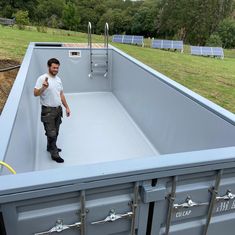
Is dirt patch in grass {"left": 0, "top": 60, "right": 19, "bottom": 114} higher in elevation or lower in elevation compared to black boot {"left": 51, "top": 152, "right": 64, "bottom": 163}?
higher

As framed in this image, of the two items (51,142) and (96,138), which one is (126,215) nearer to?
(51,142)

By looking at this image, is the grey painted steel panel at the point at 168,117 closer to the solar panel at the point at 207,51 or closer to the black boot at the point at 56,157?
the black boot at the point at 56,157

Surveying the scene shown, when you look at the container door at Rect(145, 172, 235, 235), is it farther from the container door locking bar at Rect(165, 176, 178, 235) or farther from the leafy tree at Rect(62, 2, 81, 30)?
the leafy tree at Rect(62, 2, 81, 30)

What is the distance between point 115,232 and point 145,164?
0.55 metres

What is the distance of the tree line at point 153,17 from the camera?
4447cm

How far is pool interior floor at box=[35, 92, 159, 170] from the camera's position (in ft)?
14.4

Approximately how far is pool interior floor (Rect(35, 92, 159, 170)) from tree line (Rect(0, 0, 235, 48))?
2915 centimetres

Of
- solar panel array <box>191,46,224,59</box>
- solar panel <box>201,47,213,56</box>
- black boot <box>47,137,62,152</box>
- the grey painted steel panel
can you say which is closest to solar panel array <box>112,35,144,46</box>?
solar panel array <box>191,46,224,59</box>

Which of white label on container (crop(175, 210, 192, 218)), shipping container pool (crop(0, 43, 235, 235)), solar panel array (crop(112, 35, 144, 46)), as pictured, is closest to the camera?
→ shipping container pool (crop(0, 43, 235, 235))

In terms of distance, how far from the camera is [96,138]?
508 centimetres

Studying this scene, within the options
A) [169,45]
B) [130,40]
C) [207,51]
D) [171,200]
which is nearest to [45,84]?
[171,200]

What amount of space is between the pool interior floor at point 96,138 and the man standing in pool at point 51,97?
387mm

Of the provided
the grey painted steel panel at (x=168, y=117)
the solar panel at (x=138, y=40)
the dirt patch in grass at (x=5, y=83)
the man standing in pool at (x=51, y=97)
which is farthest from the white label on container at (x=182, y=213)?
the solar panel at (x=138, y=40)

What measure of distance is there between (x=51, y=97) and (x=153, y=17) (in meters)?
61.0
